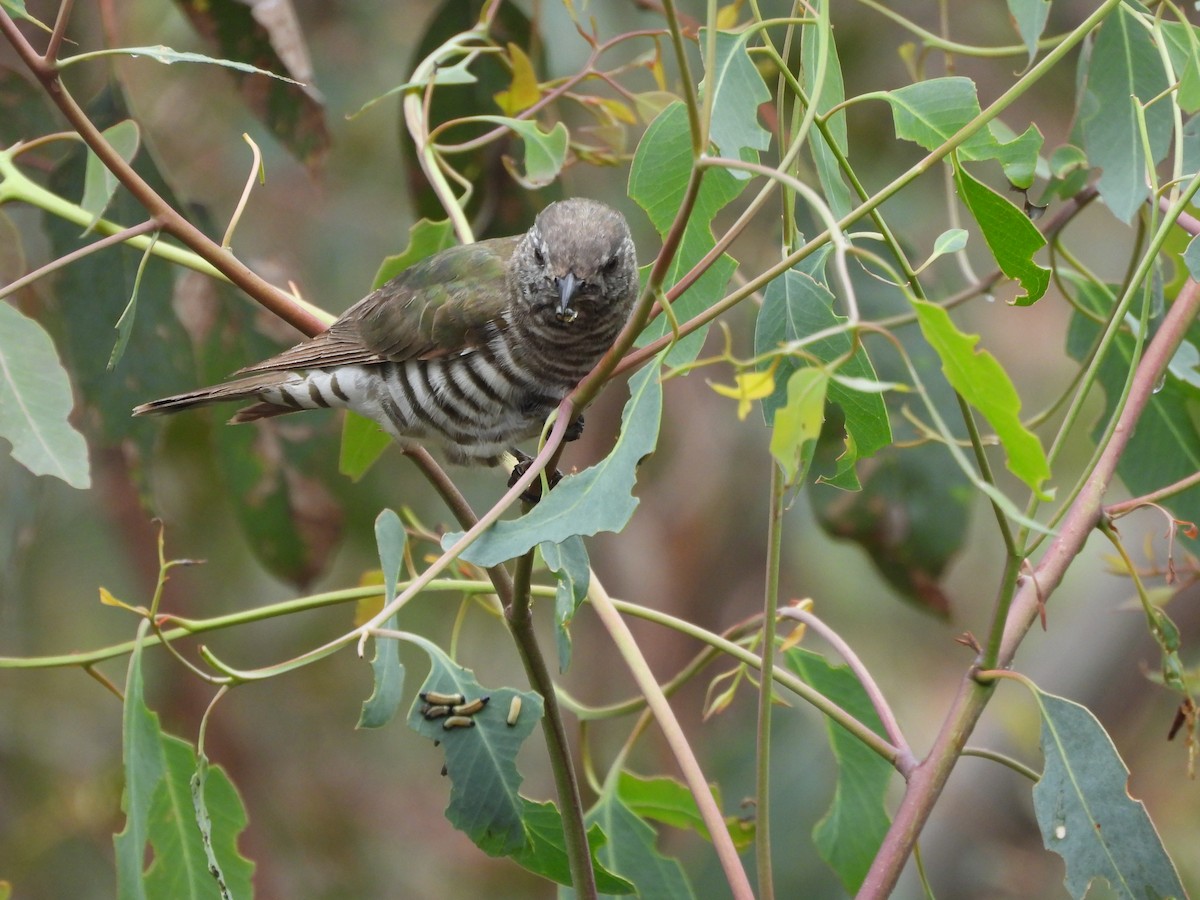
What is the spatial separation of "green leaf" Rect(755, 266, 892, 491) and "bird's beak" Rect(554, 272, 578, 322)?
956 millimetres

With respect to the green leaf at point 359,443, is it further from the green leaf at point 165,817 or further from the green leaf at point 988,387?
the green leaf at point 988,387

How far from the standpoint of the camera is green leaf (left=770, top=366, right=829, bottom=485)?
3.73 ft

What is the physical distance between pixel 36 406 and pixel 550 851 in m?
0.97

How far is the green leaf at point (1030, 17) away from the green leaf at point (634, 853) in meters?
1.37

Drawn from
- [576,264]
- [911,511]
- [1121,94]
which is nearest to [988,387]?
[1121,94]

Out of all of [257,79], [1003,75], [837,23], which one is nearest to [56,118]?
[257,79]

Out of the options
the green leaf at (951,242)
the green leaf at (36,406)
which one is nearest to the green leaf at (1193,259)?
the green leaf at (951,242)

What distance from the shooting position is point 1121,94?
2.16m

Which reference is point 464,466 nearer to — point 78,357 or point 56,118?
point 78,357

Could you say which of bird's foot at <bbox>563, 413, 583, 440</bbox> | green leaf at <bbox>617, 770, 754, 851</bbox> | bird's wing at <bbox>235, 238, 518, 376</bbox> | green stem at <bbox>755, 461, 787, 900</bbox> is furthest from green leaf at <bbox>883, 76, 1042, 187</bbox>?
bird's wing at <bbox>235, 238, 518, 376</bbox>

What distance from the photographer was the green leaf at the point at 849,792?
2252mm

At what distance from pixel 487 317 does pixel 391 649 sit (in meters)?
1.42

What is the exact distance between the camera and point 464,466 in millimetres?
2988

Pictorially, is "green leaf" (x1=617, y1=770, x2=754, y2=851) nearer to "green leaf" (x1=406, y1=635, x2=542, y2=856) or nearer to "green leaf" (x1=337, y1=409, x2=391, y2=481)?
"green leaf" (x1=406, y1=635, x2=542, y2=856)
